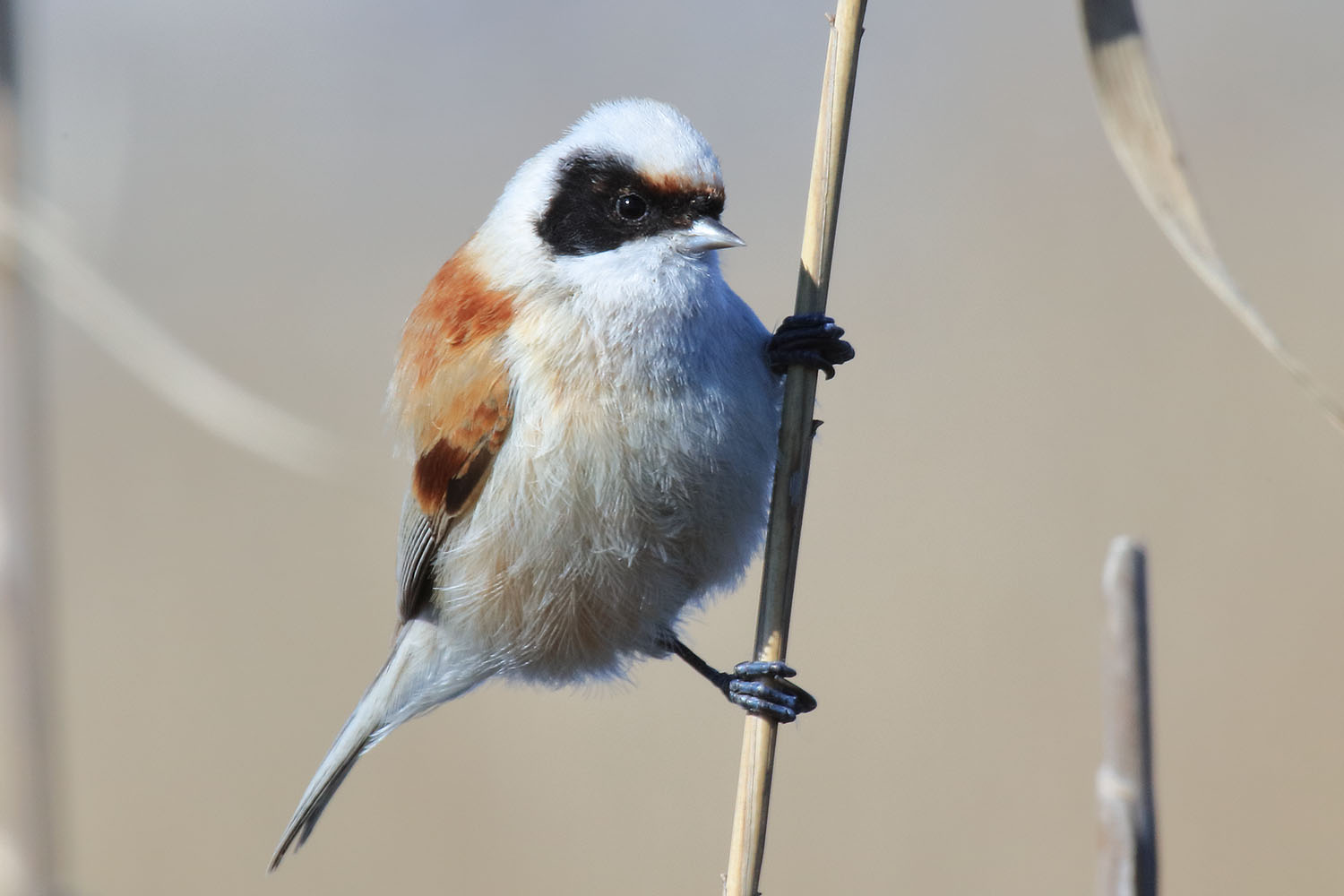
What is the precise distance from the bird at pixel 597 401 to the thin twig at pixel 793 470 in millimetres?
130

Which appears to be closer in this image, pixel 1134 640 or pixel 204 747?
pixel 1134 640

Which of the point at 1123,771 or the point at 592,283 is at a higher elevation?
the point at 592,283

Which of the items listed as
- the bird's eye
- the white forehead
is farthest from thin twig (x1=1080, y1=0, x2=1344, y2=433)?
the bird's eye

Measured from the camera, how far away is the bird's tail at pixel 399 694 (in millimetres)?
2707

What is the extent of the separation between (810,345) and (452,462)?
30.9 inches

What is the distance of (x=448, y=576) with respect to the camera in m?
2.55

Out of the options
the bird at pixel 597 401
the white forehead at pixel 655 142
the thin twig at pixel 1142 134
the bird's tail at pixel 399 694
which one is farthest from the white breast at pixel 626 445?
the thin twig at pixel 1142 134

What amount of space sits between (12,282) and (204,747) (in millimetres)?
4275

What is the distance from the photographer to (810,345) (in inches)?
84.2

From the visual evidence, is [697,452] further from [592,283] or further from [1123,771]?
[1123,771]

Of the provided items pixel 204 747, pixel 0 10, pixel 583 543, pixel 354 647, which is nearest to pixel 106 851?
pixel 204 747

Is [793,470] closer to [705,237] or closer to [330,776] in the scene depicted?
[705,237]

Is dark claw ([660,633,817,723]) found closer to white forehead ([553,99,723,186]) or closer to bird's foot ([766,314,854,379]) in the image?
bird's foot ([766,314,854,379])

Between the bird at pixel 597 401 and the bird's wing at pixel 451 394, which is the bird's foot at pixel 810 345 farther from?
the bird's wing at pixel 451 394
